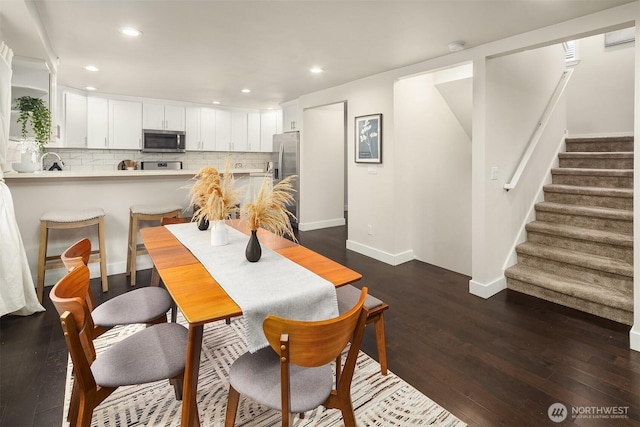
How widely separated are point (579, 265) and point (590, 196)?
0.97 meters

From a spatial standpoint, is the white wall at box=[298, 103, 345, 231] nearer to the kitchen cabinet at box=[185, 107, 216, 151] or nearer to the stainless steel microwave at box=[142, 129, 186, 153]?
the kitchen cabinet at box=[185, 107, 216, 151]

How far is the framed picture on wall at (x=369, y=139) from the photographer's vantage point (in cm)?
427

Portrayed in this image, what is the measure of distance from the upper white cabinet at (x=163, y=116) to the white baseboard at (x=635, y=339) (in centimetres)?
679

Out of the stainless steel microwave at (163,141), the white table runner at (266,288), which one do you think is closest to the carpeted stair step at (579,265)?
the white table runner at (266,288)

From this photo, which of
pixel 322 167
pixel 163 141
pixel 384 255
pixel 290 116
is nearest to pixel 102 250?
pixel 384 255

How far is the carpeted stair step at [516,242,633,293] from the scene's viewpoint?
9.32 feet

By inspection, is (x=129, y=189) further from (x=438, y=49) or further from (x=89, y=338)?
(x=438, y=49)

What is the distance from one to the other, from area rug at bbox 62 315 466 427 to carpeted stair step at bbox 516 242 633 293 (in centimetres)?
224

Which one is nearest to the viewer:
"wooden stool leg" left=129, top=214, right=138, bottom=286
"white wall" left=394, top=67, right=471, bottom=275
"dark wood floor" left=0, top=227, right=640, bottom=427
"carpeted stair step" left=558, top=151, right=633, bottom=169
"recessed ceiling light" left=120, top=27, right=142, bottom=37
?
"dark wood floor" left=0, top=227, right=640, bottom=427

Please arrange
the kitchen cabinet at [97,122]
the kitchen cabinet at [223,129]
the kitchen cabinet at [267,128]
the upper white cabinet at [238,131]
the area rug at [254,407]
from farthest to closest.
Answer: the kitchen cabinet at [267,128]
the upper white cabinet at [238,131]
the kitchen cabinet at [223,129]
the kitchen cabinet at [97,122]
the area rug at [254,407]

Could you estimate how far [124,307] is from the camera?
1.84 meters

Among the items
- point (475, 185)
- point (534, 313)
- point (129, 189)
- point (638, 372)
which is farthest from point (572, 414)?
point (129, 189)

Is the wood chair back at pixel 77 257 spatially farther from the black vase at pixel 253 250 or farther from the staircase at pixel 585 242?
the staircase at pixel 585 242

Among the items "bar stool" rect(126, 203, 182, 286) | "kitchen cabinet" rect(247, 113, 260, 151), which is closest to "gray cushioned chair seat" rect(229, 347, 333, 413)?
"bar stool" rect(126, 203, 182, 286)
